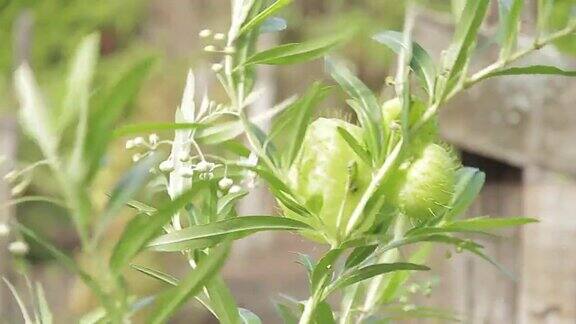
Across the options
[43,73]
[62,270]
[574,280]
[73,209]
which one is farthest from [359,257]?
[43,73]

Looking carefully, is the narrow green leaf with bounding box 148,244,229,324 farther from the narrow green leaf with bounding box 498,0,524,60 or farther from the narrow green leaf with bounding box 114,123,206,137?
the narrow green leaf with bounding box 498,0,524,60

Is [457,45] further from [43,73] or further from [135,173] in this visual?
[43,73]

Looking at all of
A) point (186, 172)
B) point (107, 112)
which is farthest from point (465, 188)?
point (107, 112)

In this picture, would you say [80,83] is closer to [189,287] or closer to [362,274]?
[189,287]

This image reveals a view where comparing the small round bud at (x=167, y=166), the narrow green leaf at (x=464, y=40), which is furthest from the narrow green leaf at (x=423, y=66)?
the small round bud at (x=167, y=166)

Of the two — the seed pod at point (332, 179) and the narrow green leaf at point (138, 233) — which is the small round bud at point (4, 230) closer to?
the narrow green leaf at point (138, 233)
